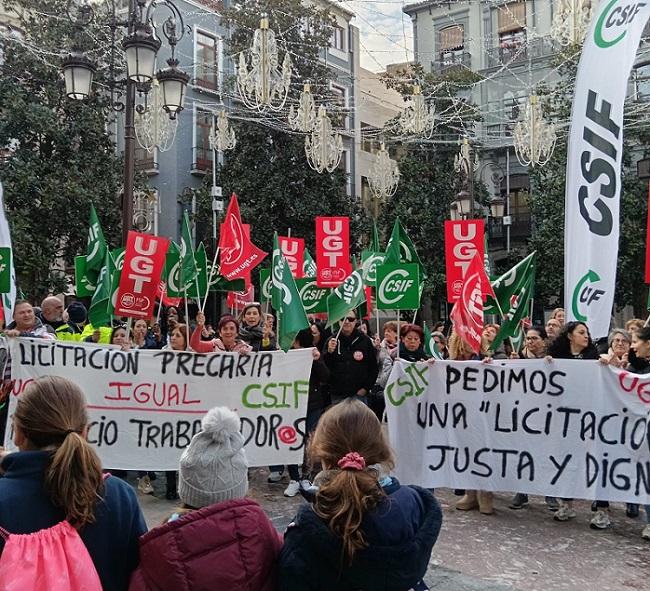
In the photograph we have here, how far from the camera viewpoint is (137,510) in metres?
2.28

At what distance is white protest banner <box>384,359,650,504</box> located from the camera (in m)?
5.83

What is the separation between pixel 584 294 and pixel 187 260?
468 cm

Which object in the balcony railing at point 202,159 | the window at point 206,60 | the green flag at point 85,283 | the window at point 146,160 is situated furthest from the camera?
the balcony railing at point 202,159

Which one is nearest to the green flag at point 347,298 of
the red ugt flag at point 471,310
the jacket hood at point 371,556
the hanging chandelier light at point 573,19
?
the red ugt flag at point 471,310

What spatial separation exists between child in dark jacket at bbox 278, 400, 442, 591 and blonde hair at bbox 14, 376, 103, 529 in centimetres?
62

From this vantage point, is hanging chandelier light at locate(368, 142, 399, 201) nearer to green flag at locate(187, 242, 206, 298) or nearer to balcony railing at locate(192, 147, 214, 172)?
balcony railing at locate(192, 147, 214, 172)

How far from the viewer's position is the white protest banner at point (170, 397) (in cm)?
635

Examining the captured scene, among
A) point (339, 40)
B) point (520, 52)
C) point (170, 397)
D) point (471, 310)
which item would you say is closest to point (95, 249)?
point (170, 397)

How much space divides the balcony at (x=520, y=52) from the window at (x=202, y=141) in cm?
1247

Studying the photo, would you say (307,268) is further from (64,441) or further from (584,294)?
(64,441)

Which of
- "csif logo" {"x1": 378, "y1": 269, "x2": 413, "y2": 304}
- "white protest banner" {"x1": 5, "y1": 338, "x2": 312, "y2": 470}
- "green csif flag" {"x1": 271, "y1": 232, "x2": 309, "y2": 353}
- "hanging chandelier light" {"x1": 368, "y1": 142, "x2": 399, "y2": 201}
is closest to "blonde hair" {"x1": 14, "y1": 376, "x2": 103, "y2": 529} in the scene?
"white protest banner" {"x1": 5, "y1": 338, "x2": 312, "y2": 470}

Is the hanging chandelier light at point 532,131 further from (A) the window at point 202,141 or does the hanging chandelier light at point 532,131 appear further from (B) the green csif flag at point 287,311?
(B) the green csif flag at point 287,311

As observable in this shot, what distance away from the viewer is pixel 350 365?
758 cm

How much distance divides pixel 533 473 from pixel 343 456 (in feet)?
13.7
